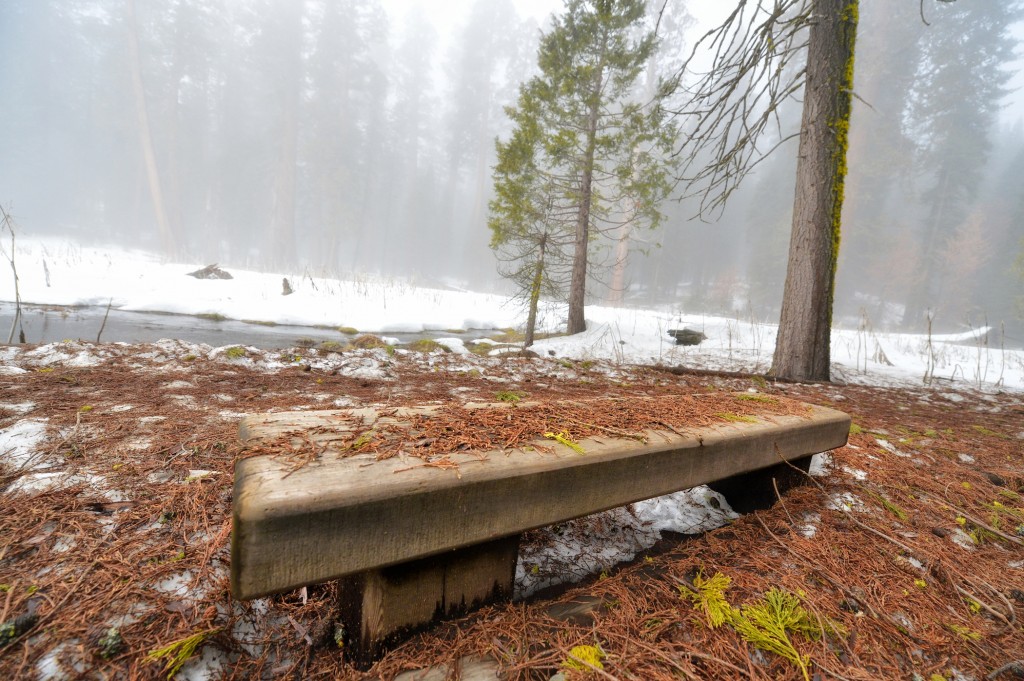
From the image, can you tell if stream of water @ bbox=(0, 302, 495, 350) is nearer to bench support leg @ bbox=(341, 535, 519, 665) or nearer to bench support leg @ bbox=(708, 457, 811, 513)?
bench support leg @ bbox=(341, 535, 519, 665)

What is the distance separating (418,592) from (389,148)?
50463 millimetres

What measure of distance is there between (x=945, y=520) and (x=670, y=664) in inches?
72.2

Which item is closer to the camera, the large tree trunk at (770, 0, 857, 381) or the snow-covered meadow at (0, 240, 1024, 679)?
the snow-covered meadow at (0, 240, 1024, 679)

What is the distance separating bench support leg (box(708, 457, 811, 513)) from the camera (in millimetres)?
2072

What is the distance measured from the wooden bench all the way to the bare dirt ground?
0.12m

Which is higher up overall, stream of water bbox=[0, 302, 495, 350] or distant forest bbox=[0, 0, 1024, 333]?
distant forest bbox=[0, 0, 1024, 333]

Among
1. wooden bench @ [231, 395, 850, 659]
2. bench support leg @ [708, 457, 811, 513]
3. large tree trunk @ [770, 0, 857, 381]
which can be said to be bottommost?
bench support leg @ [708, 457, 811, 513]

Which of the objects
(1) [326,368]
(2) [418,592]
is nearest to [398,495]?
(2) [418,592]

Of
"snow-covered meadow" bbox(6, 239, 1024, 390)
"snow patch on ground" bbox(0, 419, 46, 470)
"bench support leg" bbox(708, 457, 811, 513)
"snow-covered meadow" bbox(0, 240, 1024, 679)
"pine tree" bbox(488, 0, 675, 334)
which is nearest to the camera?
"snow-covered meadow" bbox(0, 240, 1024, 679)

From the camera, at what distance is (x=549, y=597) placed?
1379mm

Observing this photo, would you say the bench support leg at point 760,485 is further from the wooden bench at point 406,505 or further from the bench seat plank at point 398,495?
the bench seat plank at point 398,495

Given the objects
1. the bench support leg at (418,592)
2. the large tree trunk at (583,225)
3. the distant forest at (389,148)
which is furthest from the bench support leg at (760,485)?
the distant forest at (389,148)

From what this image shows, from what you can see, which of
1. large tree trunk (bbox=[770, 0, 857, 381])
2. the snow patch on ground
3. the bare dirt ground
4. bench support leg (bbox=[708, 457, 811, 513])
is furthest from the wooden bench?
large tree trunk (bbox=[770, 0, 857, 381])

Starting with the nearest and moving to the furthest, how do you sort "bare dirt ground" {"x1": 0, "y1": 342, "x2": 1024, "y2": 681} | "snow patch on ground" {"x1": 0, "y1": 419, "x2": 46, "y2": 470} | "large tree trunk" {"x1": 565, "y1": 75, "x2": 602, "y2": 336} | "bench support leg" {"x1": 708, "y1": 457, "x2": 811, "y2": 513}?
"bare dirt ground" {"x1": 0, "y1": 342, "x2": 1024, "y2": 681}, "snow patch on ground" {"x1": 0, "y1": 419, "x2": 46, "y2": 470}, "bench support leg" {"x1": 708, "y1": 457, "x2": 811, "y2": 513}, "large tree trunk" {"x1": 565, "y1": 75, "x2": 602, "y2": 336}
